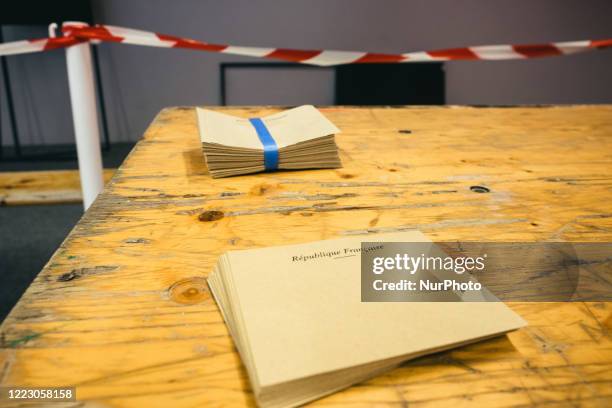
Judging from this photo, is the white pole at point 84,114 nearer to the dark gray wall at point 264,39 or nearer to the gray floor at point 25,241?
the gray floor at point 25,241

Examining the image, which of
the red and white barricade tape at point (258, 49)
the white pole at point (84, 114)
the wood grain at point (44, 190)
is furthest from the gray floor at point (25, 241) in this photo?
the red and white barricade tape at point (258, 49)

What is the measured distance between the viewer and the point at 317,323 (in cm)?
40

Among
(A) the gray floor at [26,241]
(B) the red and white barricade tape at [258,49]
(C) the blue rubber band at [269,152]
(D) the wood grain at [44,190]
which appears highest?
(B) the red and white barricade tape at [258,49]

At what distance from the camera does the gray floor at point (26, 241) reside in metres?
1.54

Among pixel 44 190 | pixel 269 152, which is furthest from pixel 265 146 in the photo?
pixel 44 190

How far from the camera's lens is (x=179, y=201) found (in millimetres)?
681

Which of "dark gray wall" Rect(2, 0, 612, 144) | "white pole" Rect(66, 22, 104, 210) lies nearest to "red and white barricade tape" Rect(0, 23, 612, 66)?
"white pole" Rect(66, 22, 104, 210)

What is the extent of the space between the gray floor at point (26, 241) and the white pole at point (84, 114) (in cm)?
56

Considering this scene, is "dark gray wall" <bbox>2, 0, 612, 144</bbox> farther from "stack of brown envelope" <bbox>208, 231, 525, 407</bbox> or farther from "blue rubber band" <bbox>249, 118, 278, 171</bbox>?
"stack of brown envelope" <bbox>208, 231, 525, 407</bbox>

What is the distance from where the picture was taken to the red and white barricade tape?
1.19m

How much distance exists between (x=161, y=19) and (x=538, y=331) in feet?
8.77

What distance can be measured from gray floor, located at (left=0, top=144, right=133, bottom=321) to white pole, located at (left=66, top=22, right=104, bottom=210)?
0.56 meters

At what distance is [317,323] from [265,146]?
438mm

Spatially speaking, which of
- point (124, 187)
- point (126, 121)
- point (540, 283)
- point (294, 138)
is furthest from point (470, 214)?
point (126, 121)
